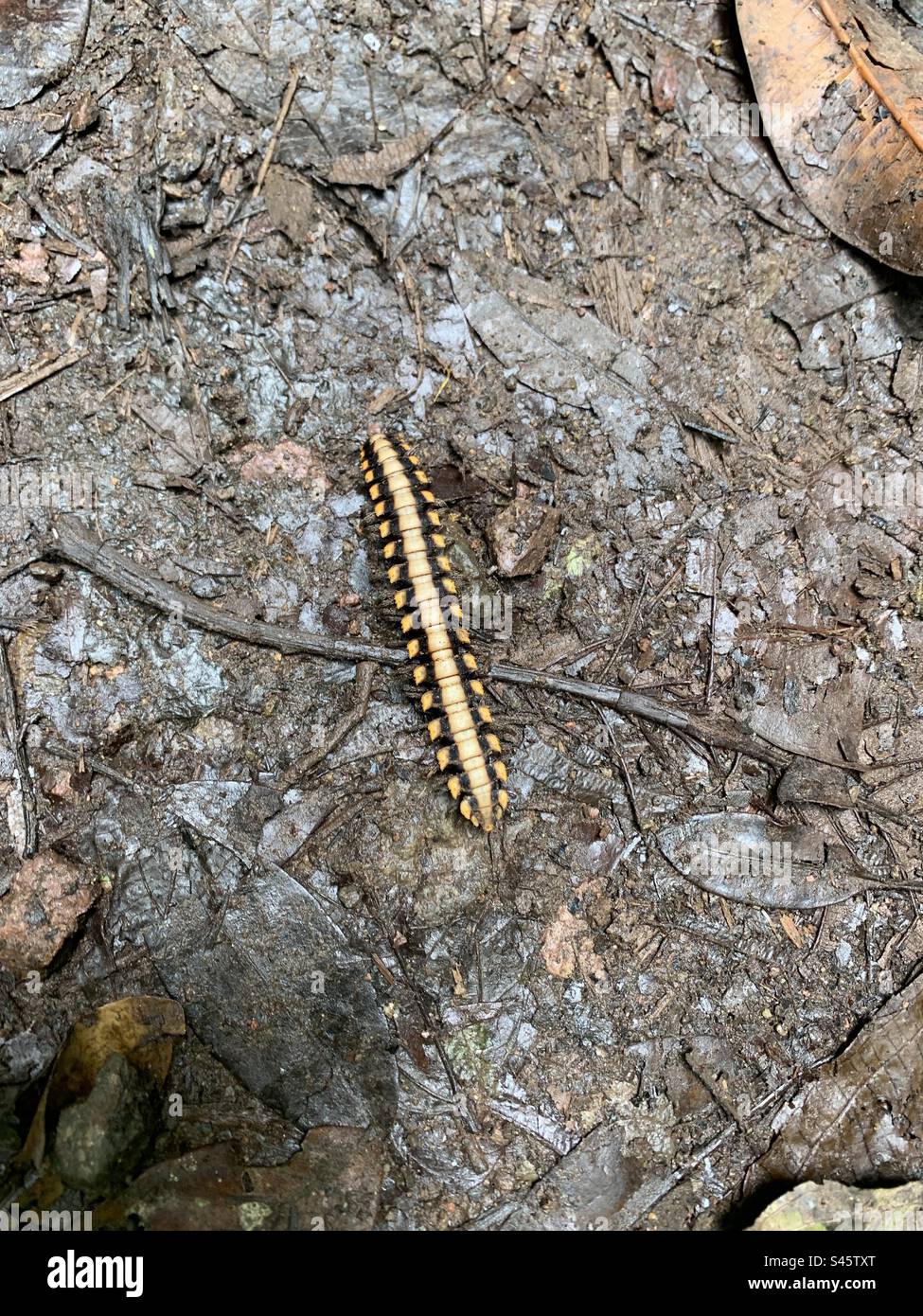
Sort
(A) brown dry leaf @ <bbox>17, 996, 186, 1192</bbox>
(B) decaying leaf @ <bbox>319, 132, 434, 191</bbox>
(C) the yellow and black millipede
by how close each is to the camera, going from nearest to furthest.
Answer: (A) brown dry leaf @ <bbox>17, 996, 186, 1192</bbox> → (C) the yellow and black millipede → (B) decaying leaf @ <bbox>319, 132, 434, 191</bbox>

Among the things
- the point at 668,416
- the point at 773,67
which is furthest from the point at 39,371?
the point at 773,67

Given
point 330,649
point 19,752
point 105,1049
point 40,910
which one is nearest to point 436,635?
point 330,649

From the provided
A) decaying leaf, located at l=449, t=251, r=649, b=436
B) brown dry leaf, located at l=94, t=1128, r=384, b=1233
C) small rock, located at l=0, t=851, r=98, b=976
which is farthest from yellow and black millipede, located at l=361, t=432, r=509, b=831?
small rock, located at l=0, t=851, r=98, b=976

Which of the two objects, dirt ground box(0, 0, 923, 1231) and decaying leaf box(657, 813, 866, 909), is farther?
decaying leaf box(657, 813, 866, 909)

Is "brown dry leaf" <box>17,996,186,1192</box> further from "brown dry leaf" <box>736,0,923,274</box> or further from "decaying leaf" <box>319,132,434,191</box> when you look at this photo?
"brown dry leaf" <box>736,0,923,274</box>

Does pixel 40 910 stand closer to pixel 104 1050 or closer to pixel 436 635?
pixel 104 1050

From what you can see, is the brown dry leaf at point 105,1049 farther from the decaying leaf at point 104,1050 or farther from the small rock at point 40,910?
the small rock at point 40,910
